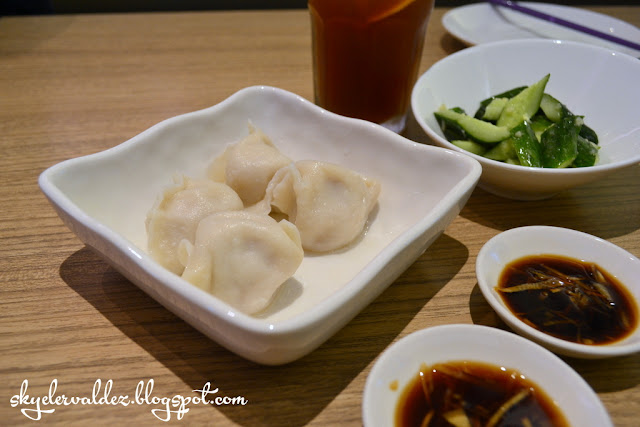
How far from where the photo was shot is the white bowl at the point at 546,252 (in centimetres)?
104

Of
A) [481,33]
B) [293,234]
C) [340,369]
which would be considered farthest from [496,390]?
[481,33]

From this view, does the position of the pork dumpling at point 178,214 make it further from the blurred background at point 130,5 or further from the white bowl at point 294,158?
the blurred background at point 130,5

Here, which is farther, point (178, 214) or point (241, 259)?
point (178, 214)

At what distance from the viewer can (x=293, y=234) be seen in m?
1.23

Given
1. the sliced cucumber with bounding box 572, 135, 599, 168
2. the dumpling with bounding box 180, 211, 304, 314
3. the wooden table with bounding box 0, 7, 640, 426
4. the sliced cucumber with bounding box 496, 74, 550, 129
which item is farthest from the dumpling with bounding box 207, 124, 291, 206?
the sliced cucumber with bounding box 572, 135, 599, 168

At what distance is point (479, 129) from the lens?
1.59 m

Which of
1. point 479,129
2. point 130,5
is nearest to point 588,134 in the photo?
point 479,129

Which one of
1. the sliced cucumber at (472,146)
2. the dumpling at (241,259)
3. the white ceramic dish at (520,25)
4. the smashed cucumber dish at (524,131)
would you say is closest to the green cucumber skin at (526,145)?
the smashed cucumber dish at (524,131)

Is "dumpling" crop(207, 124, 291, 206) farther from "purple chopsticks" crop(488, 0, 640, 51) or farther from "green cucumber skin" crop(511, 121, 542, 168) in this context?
"purple chopsticks" crop(488, 0, 640, 51)

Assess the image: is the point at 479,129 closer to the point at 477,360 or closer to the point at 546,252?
the point at 546,252

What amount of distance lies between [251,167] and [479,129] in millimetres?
740

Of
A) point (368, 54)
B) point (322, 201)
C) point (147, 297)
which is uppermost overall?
point (368, 54)

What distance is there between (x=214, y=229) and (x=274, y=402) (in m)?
0.41

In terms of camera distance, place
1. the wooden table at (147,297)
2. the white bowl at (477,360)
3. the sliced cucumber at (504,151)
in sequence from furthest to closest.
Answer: the sliced cucumber at (504,151) < the wooden table at (147,297) < the white bowl at (477,360)
